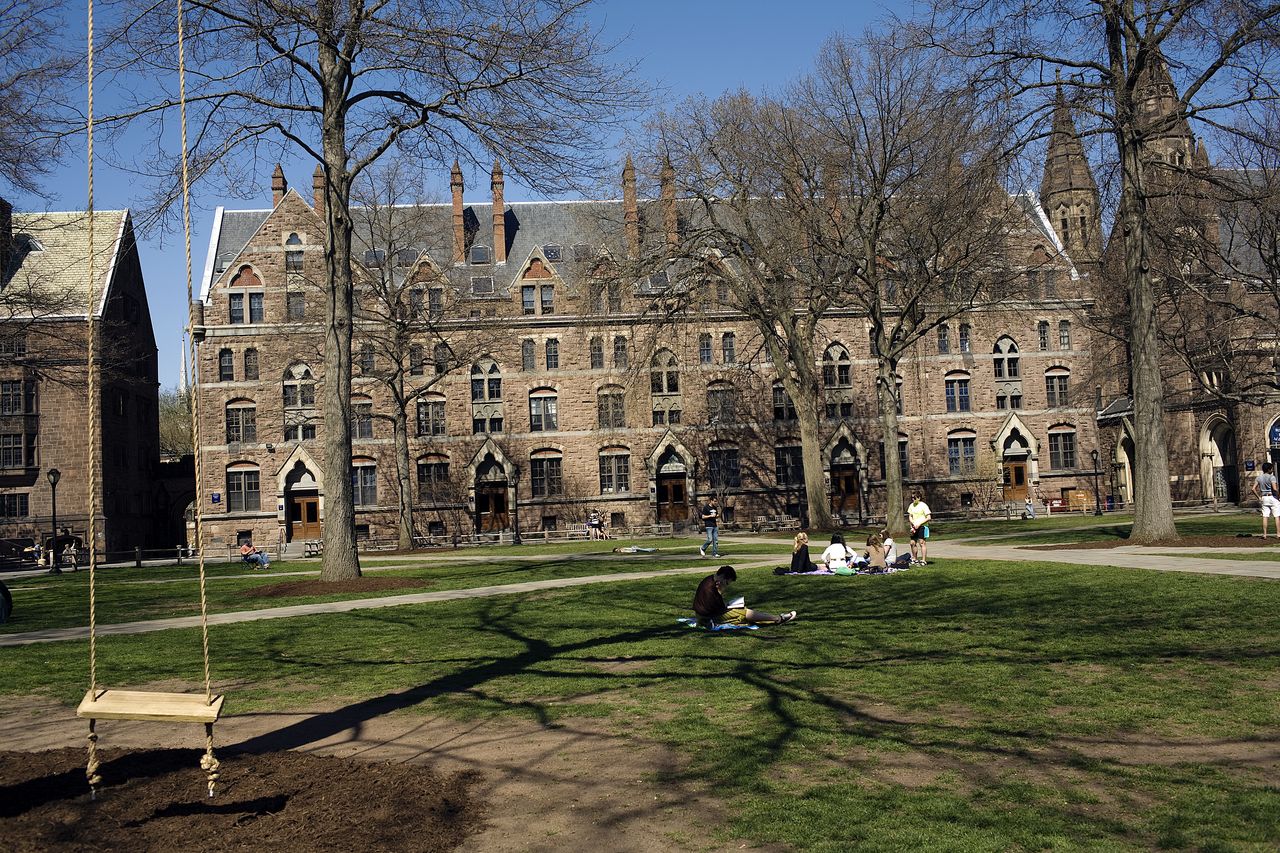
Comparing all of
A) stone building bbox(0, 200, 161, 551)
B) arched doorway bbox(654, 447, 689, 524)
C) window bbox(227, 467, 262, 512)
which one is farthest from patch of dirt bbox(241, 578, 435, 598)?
arched doorway bbox(654, 447, 689, 524)

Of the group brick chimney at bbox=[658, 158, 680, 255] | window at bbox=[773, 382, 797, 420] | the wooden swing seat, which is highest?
brick chimney at bbox=[658, 158, 680, 255]

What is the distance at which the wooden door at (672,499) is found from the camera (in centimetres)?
5684

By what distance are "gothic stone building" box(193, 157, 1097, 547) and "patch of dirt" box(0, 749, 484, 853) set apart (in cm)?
4254

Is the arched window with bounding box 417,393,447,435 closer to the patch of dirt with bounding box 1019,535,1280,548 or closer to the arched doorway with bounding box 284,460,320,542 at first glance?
the arched doorway with bounding box 284,460,320,542

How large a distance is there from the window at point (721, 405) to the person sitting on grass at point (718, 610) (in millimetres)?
42548

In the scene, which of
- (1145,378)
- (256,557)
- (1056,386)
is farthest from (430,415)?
(1145,378)

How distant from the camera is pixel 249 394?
54.2 m

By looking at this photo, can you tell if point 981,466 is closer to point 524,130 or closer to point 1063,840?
point 524,130

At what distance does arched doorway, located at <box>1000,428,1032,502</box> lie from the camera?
193ft

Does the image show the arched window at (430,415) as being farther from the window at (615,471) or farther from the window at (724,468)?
the window at (724,468)

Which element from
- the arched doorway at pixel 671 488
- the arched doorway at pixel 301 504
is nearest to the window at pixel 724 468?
the arched doorway at pixel 671 488

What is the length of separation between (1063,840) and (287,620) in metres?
13.8

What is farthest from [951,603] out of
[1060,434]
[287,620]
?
[1060,434]

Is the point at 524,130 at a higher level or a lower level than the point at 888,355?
higher
